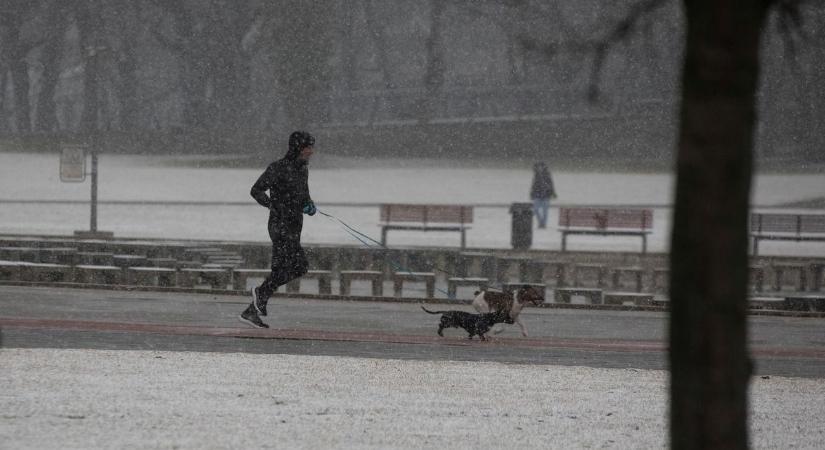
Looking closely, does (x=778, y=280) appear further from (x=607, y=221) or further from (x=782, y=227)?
(x=607, y=221)

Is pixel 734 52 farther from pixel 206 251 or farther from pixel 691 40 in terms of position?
pixel 206 251

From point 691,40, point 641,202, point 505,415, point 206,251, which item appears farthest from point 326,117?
point 691,40

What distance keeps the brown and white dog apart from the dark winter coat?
19.4 m

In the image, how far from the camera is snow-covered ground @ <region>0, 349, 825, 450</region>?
773cm

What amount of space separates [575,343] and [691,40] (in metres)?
8.51

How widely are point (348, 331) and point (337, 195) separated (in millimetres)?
30055

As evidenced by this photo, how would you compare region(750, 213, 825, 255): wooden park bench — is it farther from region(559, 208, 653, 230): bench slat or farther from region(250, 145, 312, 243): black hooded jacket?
region(250, 145, 312, 243): black hooded jacket

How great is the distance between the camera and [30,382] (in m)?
9.43

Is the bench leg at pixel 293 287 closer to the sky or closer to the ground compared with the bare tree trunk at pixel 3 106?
closer to the ground

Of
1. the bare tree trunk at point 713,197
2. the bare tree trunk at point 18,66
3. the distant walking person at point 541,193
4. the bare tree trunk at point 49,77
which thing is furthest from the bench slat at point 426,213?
the bare tree trunk at point 49,77

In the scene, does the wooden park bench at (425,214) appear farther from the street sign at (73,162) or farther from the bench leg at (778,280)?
the bench leg at (778,280)

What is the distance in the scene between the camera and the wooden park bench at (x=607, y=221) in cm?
2602

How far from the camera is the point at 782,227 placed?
25.9m

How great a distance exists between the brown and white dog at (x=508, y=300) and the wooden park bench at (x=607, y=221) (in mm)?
12465
